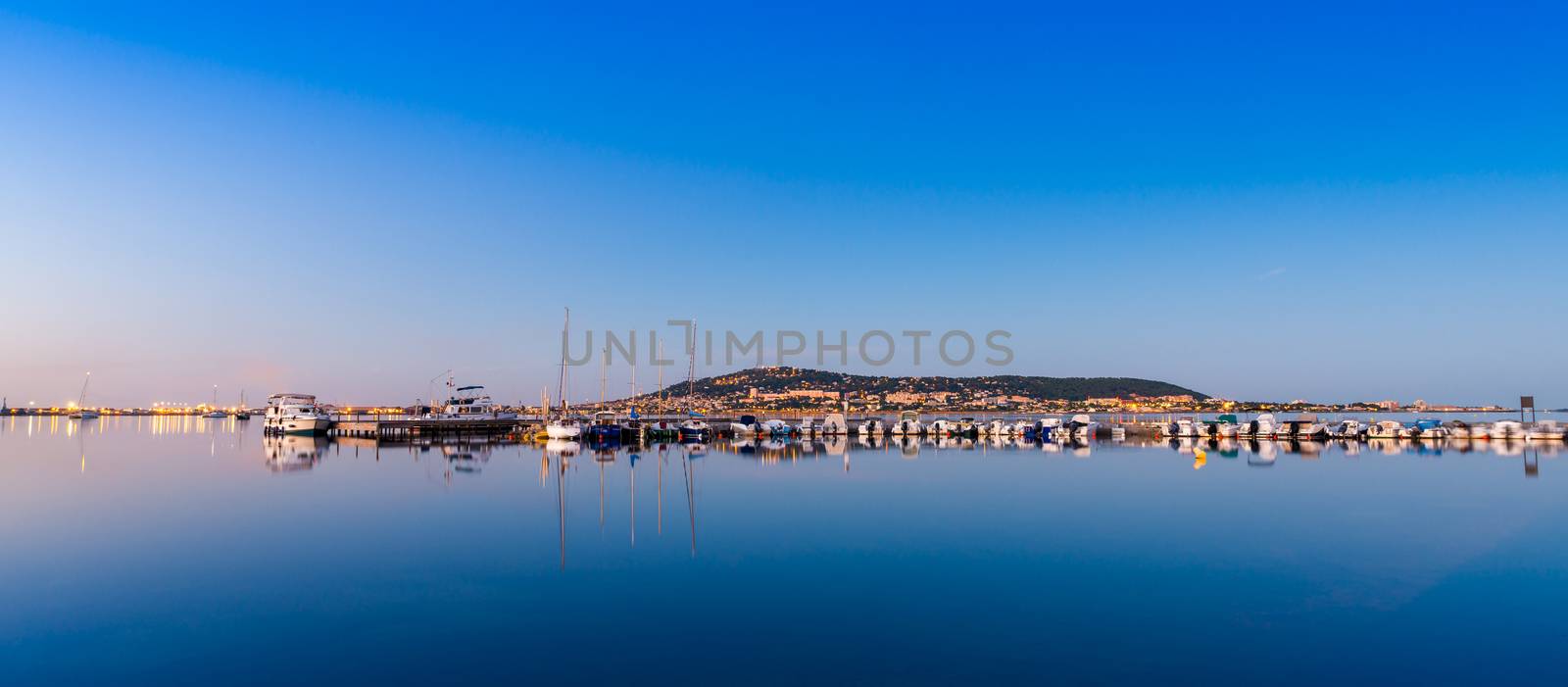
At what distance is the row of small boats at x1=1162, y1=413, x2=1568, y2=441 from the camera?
2815 inches

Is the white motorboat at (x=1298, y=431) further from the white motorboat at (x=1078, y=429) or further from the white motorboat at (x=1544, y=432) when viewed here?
the white motorboat at (x=1078, y=429)

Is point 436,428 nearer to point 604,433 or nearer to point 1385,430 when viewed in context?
point 604,433

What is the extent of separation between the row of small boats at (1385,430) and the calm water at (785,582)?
126ft

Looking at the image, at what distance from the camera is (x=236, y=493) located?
119ft

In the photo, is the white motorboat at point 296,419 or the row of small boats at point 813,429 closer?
the row of small boats at point 813,429

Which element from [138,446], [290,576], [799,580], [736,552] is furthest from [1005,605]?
[138,446]

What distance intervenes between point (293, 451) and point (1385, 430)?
Answer: 90013mm

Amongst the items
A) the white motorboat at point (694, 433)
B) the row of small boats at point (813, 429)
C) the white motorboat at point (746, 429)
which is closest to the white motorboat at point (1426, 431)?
the row of small boats at point (813, 429)

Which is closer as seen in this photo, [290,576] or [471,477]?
[290,576]

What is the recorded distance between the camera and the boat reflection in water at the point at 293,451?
50594 millimetres

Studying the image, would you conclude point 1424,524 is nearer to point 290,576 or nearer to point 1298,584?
point 1298,584

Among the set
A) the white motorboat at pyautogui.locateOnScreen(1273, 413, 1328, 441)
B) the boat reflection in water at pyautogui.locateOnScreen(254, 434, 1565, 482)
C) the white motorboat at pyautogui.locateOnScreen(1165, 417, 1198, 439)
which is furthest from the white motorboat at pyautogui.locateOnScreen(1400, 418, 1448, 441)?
the white motorboat at pyautogui.locateOnScreen(1165, 417, 1198, 439)

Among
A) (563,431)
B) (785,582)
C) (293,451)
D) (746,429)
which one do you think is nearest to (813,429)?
(746,429)

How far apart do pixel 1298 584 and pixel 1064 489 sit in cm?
→ 1973
